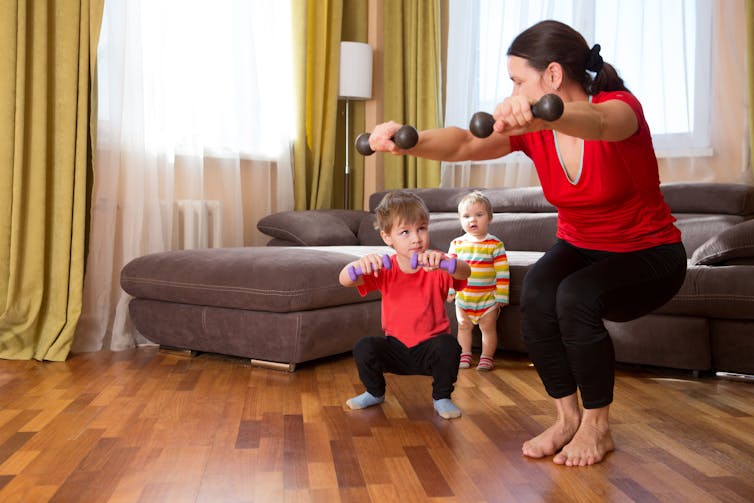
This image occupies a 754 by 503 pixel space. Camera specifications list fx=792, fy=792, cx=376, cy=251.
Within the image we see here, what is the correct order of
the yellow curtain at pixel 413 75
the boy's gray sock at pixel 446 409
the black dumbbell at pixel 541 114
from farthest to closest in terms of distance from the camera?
the yellow curtain at pixel 413 75 < the boy's gray sock at pixel 446 409 < the black dumbbell at pixel 541 114

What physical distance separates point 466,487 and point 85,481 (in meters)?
0.82

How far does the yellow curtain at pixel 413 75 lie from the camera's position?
4.92 meters

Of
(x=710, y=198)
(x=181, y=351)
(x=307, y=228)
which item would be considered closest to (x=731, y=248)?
(x=710, y=198)

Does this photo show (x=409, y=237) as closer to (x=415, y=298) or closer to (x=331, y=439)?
(x=415, y=298)

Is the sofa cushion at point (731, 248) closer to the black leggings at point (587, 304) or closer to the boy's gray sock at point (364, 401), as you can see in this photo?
the black leggings at point (587, 304)

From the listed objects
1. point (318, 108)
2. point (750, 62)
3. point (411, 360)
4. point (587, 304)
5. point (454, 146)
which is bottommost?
point (411, 360)

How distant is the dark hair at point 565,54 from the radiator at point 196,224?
241 centimetres

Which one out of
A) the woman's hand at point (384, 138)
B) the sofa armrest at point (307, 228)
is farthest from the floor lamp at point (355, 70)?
the woman's hand at point (384, 138)

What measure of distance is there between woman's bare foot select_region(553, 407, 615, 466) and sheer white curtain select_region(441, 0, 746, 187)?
2.61 m

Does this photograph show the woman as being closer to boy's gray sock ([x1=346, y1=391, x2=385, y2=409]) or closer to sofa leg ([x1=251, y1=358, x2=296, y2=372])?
boy's gray sock ([x1=346, y1=391, x2=385, y2=409])

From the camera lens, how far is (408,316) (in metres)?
2.42

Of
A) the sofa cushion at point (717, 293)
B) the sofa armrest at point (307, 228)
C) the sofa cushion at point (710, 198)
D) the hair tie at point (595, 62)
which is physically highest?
the hair tie at point (595, 62)

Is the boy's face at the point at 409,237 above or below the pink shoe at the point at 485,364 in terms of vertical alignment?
above

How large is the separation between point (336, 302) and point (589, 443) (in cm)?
137
